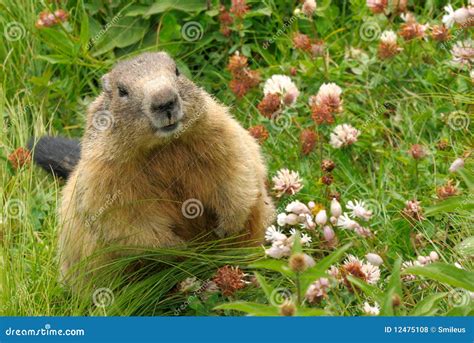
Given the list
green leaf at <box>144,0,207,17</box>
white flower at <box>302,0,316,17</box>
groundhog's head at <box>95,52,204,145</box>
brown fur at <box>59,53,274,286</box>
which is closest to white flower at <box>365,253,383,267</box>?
brown fur at <box>59,53,274,286</box>

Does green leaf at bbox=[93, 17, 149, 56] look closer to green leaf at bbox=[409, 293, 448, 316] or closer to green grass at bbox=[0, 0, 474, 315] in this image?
green grass at bbox=[0, 0, 474, 315]

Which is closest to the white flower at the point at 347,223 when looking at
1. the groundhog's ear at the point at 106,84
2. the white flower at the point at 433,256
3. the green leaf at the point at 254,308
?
the white flower at the point at 433,256

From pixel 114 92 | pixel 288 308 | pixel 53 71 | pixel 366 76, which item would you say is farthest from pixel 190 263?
pixel 53 71

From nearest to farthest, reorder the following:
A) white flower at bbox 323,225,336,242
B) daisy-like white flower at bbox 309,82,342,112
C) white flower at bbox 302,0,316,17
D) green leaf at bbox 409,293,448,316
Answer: green leaf at bbox 409,293,448,316
white flower at bbox 323,225,336,242
daisy-like white flower at bbox 309,82,342,112
white flower at bbox 302,0,316,17

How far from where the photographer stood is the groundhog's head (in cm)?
463

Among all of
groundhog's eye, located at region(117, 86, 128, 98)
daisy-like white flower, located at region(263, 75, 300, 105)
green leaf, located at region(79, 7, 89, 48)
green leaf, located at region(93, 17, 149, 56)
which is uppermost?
groundhog's eye, located at region(117, 86, 128, 98)

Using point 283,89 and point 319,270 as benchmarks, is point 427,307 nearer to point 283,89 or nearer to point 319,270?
point 319,270

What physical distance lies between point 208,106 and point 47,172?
157 cm

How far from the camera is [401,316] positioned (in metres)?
3.80

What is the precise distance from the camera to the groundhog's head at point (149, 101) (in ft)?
15.2

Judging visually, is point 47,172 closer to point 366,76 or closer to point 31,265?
point 31,265

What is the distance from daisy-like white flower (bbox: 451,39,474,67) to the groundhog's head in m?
1.66

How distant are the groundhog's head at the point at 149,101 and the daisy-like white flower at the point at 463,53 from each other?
1.66 meters

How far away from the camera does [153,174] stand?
4.97 meters
